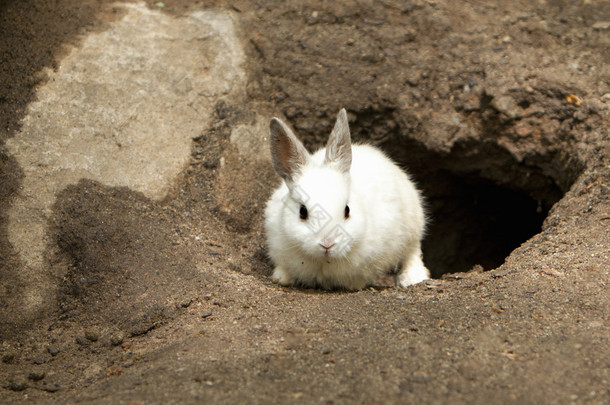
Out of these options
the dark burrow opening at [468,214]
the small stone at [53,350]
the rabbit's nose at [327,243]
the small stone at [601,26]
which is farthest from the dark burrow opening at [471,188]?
the small stone at [53,350]

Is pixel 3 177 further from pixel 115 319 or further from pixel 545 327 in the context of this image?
pixel 545 327

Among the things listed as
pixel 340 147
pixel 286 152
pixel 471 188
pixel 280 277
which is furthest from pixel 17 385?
pixel 471 188

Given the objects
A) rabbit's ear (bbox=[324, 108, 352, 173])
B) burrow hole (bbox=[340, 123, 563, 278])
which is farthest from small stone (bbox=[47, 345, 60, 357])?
burrow hole (bbox=[340, 123, 563, 278])

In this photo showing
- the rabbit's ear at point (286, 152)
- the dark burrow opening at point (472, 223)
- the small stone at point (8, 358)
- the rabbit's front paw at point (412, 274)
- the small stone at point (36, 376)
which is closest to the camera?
the small stone at point (36, 376)

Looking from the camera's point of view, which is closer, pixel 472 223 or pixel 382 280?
pixel 382 280

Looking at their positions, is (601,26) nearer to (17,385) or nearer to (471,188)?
(471,188)

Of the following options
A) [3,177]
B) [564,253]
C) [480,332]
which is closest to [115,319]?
[3,177]

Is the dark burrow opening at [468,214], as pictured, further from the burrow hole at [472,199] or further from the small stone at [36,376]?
the small stone at [36,376]
